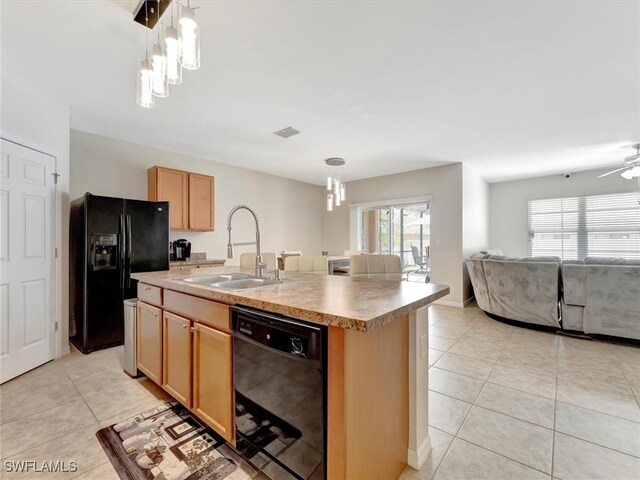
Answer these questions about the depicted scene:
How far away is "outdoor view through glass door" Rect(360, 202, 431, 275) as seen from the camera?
5.90 meters

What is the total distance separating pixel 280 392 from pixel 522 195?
7277 mm

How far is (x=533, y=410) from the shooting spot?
1.92 metres

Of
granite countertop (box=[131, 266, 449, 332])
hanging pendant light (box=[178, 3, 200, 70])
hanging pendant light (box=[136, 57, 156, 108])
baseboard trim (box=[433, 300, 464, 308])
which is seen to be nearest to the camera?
granite countertop (box=[131, 266, 449, 332])

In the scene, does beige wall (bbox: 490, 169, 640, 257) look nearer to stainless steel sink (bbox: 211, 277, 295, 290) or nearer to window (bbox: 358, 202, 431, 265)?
window (bbox: 358, 202, 431, 265)

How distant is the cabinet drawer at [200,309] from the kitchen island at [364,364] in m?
0.01

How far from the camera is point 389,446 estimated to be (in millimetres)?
1283

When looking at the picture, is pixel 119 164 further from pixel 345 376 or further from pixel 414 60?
pixel 345 376

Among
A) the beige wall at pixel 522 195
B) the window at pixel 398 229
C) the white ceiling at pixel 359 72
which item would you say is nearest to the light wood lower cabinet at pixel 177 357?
the white ceiling at pixel 359 72

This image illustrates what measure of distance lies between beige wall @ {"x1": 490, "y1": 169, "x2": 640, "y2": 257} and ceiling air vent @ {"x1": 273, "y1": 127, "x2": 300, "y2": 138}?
5.51m

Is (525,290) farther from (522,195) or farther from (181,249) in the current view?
(181,249)

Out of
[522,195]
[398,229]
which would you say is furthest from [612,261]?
[522,195]

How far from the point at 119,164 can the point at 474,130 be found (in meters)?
4.72

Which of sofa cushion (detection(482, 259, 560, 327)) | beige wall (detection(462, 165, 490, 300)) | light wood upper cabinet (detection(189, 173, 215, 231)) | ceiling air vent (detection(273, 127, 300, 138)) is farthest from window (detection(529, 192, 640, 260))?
light wood upper cabinet (detection(189, 173, 215, 231))

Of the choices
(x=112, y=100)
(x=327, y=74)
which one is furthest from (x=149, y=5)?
(x=112, y=100)
